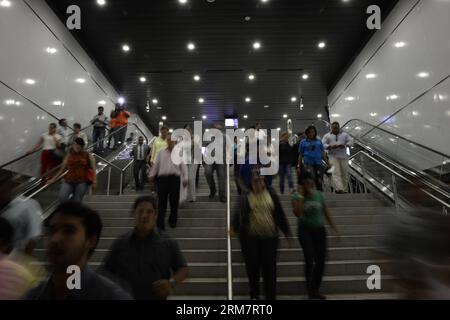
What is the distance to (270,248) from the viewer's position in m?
3.61

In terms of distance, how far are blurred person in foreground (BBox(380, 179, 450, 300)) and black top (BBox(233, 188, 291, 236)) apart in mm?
1888

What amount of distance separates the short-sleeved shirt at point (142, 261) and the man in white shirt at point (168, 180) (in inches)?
111

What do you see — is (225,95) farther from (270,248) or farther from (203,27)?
(270,248)

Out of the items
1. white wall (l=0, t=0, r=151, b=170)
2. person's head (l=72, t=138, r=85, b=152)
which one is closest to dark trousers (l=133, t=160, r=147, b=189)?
white wall (l=0, t=0, r=151, b=170)

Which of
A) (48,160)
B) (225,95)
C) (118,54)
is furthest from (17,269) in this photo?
(225,95)

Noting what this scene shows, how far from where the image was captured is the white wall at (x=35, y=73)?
7695mm

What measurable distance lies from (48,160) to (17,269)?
6.57 meters

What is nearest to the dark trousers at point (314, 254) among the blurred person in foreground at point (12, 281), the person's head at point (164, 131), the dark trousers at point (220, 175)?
the blurred person in foreground at point (12, 281)

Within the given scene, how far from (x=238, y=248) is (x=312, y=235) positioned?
1584 millimetres

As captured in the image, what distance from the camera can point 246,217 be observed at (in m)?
3.85

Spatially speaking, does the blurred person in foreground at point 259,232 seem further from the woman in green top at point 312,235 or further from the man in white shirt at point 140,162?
the man in white shirt at point 140,162

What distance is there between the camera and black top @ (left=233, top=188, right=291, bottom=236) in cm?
383

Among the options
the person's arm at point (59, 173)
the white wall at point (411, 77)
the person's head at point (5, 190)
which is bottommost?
the person's head at point (5, 190)

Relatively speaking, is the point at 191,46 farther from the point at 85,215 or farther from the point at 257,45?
the point at 85,215
